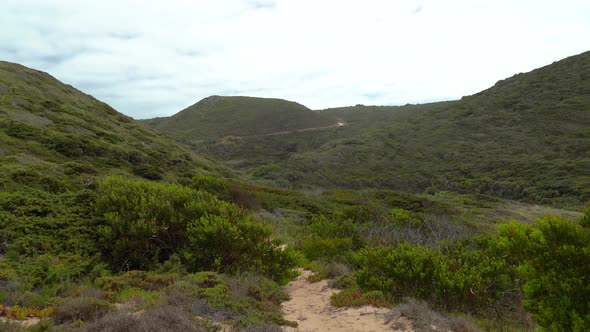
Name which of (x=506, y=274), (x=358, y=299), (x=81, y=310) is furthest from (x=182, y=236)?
(x=506, y=274)

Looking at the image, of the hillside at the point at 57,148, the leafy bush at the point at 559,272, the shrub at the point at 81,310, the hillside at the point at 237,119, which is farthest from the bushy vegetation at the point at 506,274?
the hillside at the point at 237,119

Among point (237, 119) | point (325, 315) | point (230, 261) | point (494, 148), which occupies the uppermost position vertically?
point (237, 119)

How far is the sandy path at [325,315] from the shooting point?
514cm

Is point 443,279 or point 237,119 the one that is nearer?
point 443,279

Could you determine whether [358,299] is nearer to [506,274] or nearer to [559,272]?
[506,274]

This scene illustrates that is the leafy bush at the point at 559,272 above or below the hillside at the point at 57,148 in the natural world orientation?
below

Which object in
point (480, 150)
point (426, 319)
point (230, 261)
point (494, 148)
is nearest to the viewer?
point (426, 319)

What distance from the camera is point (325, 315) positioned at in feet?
19.1

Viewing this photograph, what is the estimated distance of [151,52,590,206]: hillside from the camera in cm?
3806

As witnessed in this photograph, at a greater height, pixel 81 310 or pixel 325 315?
pixel 81 310

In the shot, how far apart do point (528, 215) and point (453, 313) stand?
24441 millimetres

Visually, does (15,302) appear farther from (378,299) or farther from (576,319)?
(576,319)

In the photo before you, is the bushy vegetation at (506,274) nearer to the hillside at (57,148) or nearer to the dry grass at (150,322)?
the dry grass at (150,322)

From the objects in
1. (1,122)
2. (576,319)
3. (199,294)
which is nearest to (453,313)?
(576,319)
